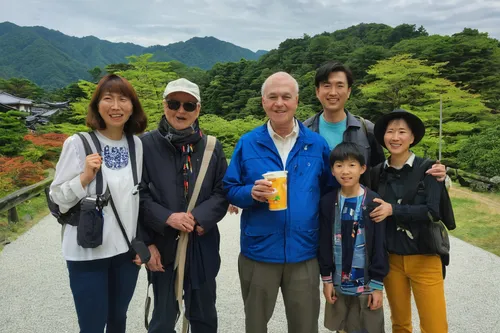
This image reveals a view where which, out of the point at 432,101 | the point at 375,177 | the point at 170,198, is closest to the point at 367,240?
the point at 375,177

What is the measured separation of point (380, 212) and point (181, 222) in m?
1.02

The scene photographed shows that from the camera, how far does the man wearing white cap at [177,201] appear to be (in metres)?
1.90

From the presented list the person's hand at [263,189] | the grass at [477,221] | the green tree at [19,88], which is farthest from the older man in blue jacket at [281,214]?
the green tree at [19,88]

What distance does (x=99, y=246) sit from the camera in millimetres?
1736

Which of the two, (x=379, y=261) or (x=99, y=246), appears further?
(x=379, y=261)

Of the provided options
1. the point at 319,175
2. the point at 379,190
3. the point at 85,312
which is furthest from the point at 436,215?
the point at 85,312

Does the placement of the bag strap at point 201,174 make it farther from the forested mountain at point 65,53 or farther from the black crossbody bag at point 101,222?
the forested mountain at point 65,53

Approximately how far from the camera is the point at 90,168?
1637 millimetres

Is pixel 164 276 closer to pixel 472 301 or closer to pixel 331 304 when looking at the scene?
pixel 331 304

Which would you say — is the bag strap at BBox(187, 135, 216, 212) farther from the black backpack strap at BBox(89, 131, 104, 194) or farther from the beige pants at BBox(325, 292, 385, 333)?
the beige pants at BBox(325, 292, 385, 333)

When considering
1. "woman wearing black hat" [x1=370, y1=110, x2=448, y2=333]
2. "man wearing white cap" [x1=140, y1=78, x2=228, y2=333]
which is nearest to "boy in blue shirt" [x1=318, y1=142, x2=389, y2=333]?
"woman wearing black hat" [x1=370, y1=110, x2=448, y2=333]

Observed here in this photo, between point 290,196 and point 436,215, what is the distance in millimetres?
756

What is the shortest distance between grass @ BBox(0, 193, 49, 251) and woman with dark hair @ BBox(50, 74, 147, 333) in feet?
12.0

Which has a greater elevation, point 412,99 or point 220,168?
point 412,99
